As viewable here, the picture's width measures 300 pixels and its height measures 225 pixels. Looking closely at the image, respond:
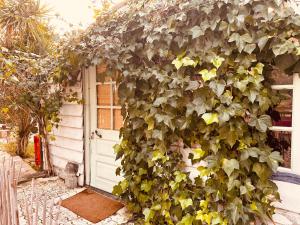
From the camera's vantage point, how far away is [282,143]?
2.24 metres

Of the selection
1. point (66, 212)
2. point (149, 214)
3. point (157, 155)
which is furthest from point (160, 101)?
point (66, 212)

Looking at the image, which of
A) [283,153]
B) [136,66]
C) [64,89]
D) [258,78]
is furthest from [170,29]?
[64,89]

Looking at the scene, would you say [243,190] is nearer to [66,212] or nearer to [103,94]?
[66,212]

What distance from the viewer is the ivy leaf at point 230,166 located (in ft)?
6.78

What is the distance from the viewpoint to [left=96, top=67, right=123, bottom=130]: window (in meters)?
3.79

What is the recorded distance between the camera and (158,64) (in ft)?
9.18

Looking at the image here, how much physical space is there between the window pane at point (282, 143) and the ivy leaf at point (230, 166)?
0.46m

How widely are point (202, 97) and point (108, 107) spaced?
2016 mm

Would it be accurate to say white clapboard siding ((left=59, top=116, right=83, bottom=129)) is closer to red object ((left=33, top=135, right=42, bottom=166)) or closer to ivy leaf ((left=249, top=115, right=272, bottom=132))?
red object ((left=33, top=135, right=42, bottom=166))

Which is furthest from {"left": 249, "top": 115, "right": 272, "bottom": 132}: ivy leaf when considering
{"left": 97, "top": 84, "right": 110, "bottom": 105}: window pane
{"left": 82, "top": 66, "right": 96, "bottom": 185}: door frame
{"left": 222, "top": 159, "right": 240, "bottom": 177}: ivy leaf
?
{"left": 82, "top": 66, "right": 96, "bottom": 185}: door frame

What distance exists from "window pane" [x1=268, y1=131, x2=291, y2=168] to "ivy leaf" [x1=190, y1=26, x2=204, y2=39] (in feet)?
3.71

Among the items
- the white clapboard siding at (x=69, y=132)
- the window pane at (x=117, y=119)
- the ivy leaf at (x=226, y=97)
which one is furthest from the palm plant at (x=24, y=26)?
the ivy leaf at (x=226, y=97)

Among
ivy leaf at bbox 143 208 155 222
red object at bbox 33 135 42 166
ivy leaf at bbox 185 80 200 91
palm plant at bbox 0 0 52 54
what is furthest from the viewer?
palm plant at bbox 0 0 52 54

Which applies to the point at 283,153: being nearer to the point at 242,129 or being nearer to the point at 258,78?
the point at 242,129
